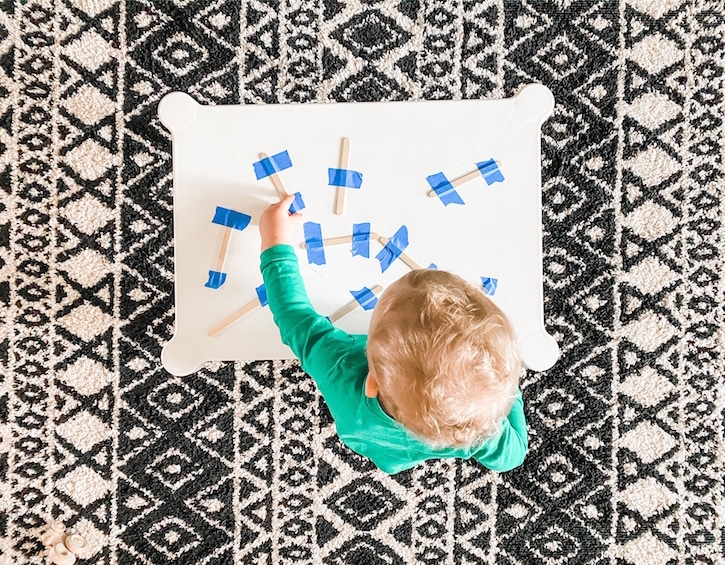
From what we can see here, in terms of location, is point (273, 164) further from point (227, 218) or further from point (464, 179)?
point (464, 179)

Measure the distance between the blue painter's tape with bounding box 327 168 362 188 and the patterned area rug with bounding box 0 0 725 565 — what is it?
27 cm

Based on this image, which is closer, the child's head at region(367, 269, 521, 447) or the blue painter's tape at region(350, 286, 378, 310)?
the child's head at region(367, 269, 521, 447)

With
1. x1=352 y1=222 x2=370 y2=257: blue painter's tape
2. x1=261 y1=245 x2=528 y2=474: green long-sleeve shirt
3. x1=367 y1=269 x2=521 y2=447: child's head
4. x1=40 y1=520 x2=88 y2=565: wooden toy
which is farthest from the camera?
x1=40 y1=520 x2=88 y2=565: wooden toy

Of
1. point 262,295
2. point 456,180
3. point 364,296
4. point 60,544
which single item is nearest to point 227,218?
point 262,295

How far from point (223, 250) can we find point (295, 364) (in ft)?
0.93

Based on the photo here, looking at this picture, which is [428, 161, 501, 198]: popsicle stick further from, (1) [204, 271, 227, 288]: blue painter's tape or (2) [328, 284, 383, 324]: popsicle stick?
(1) [204, 271, 227, 288]: blue painter's tape

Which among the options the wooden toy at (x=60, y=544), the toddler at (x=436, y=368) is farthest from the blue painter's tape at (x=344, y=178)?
the wooden toy at (x=60, y=544)

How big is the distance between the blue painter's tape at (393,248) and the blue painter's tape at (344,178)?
0.29 feet

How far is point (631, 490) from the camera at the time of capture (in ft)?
3.50


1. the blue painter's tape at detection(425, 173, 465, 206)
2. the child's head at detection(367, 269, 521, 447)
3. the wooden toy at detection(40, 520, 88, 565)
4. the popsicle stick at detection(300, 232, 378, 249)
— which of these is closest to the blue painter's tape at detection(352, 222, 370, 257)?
the popsicle stick at detection(300, 232, 378, 249)

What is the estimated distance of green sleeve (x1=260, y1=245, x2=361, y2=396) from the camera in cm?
78

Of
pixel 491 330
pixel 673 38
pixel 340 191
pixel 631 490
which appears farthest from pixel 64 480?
pixel 673 38

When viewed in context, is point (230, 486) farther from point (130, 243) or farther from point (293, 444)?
point (130, 243)

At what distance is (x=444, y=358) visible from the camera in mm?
597
